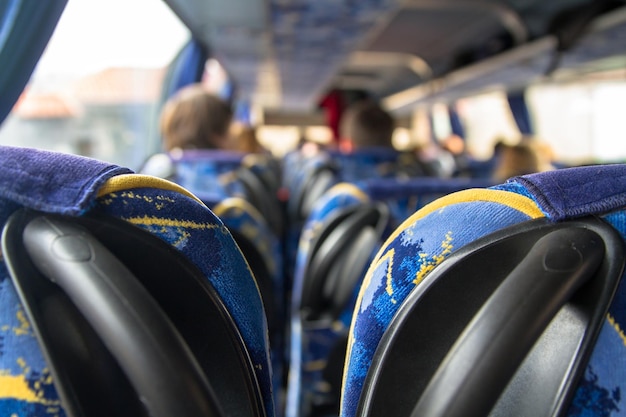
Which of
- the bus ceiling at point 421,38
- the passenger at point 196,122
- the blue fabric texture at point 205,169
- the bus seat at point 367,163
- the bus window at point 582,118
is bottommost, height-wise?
the blue fabric texture at point 205,169

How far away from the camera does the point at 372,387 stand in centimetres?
59

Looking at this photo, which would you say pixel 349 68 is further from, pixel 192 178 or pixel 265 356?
pixel 265 356

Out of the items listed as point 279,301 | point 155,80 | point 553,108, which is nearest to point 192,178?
point 279,301

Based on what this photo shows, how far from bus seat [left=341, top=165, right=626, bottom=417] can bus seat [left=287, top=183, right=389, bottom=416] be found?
0.93m

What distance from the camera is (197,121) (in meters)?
2.34

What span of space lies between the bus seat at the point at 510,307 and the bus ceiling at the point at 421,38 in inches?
141

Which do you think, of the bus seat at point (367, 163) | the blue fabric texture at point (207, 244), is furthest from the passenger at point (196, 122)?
the blue fabric texture at point (207, 244)

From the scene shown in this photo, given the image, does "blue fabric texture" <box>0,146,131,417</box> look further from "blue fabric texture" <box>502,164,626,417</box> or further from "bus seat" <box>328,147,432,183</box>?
"bus seat" <box>328,147,432,183</box>

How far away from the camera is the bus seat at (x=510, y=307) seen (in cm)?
49

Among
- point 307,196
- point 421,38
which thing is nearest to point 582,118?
point 421,38

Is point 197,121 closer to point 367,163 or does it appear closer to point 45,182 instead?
point 367,163

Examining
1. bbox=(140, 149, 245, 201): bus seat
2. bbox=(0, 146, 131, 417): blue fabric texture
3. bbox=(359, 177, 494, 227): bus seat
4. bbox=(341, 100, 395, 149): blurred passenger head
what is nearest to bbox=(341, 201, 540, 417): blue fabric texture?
bbox=(0, 146, 131, 417): blue fabric texture

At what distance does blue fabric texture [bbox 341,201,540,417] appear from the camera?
→ 0.58 m

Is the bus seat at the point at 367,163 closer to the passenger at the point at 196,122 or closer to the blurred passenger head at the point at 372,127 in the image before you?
the blurred passenger head at the point at 372,127
